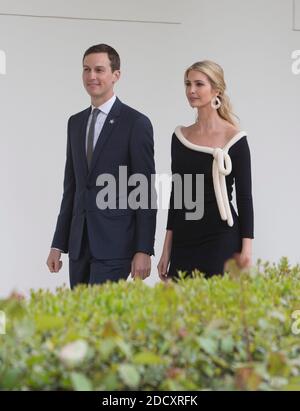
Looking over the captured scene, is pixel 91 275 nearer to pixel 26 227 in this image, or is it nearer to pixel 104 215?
pixel 104 215

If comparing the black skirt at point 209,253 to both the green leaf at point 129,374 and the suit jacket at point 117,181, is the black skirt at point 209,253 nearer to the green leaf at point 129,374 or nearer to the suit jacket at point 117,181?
the suit jacket at point 117,181

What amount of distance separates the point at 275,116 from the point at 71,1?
189cm

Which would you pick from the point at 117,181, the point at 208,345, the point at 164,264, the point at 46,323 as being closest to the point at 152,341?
the point at 208,345

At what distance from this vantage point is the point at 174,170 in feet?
16.0

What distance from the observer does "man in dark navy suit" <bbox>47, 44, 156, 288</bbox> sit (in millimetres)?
4816

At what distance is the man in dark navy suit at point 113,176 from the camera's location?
4.82 m

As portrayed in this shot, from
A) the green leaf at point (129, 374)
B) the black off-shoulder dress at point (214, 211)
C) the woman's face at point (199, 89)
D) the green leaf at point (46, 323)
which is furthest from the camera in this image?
the woman's face at point (199, 89)

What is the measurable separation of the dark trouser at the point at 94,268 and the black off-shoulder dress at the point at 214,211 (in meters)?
0.27

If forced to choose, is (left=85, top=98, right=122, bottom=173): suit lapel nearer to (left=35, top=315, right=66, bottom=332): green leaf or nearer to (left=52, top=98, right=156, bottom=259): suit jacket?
(left=52, top=98, right=156, bottom=259): suit jacket

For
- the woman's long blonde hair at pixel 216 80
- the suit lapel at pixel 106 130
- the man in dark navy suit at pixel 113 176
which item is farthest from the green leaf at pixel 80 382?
the woman's long blonde hair at pixel 216 80

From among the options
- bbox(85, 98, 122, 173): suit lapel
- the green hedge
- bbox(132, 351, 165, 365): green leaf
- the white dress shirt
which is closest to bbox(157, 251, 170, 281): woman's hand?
bbox(85, 98, 122, 173): suit lapel

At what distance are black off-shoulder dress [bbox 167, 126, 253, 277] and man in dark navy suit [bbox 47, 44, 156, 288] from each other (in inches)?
6.1
